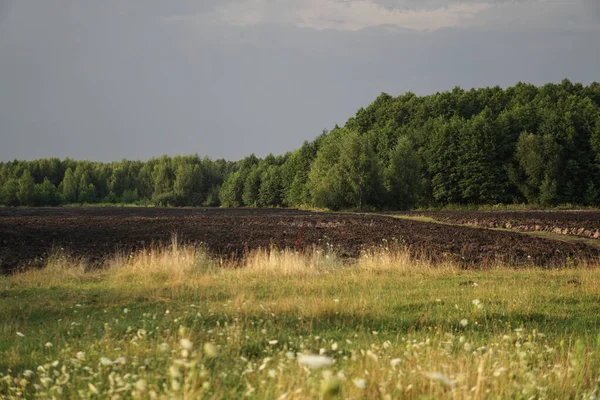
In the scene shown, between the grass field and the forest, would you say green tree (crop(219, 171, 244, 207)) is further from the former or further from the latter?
the grass field

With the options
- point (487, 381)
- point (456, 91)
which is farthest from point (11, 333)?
point (456, 91)

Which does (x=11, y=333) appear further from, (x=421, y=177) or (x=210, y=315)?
(x=421, y=177)

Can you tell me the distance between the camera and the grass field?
5.12 meters

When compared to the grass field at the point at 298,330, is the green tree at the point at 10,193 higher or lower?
higher

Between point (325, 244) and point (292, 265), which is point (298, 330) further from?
point (325, 244)

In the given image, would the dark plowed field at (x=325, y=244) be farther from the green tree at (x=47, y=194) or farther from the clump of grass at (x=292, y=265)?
the green tree at (x=47, y=194)

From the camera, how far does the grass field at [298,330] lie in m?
5.12

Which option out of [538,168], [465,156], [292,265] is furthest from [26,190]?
[292,265]

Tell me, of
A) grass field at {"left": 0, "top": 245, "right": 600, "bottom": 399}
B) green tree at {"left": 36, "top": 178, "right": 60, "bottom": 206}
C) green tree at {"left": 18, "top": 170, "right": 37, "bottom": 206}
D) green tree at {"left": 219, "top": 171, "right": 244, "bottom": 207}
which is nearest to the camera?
grass field at {"left": 0, "top": 245, "right": 600, "bottom": 399}

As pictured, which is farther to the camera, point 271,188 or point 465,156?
point 271,188

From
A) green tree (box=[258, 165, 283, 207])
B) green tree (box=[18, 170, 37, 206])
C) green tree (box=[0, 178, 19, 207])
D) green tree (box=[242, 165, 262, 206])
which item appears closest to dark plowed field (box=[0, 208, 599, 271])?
green tree (box=[258, 165, 283, 207])

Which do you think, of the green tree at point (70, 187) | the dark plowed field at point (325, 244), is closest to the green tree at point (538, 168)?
the dark plowed field at point (325, 244)

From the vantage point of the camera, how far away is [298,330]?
851cm

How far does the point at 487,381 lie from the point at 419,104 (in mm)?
100997
